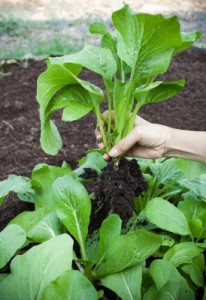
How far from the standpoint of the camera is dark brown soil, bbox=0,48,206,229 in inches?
114

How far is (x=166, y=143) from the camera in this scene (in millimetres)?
1912

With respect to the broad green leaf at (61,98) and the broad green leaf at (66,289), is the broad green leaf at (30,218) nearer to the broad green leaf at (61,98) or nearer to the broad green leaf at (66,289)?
the broad green leaf at (61,98)

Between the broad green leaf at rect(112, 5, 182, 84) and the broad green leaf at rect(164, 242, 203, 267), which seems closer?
the broad green leaf at rect(112, 5, 182, 84)

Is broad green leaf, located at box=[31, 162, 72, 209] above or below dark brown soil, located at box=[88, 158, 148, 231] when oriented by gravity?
below

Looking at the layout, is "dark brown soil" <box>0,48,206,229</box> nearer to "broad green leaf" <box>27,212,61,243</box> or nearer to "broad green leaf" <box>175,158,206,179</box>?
"broad green leaf" <box>27,212,61,243</box>

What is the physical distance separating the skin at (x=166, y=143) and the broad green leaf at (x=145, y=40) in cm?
21

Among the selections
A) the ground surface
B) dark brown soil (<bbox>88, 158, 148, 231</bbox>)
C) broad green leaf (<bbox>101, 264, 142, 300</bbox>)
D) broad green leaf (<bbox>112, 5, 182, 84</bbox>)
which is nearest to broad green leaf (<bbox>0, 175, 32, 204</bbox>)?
dark brown soil (<bbox>88, 158, 148, 231</bbox>)

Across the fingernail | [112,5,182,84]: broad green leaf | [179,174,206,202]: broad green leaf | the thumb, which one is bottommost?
[179,174,206,202]: broad green leaf

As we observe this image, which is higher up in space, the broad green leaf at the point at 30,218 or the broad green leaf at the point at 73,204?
the broad green leaf at the point at 73,204

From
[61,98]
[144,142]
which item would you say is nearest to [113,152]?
[144,142]

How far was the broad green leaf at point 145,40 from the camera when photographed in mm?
1573

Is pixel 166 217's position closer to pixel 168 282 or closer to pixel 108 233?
pixel 108 233

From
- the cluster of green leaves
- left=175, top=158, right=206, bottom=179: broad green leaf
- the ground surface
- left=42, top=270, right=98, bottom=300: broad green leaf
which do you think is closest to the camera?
left=42, top=270, right=98, bottom=300: broad green leaf

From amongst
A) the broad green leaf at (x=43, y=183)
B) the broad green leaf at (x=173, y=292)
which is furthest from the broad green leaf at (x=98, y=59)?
the broad green leaf at (x=173, y=292)
